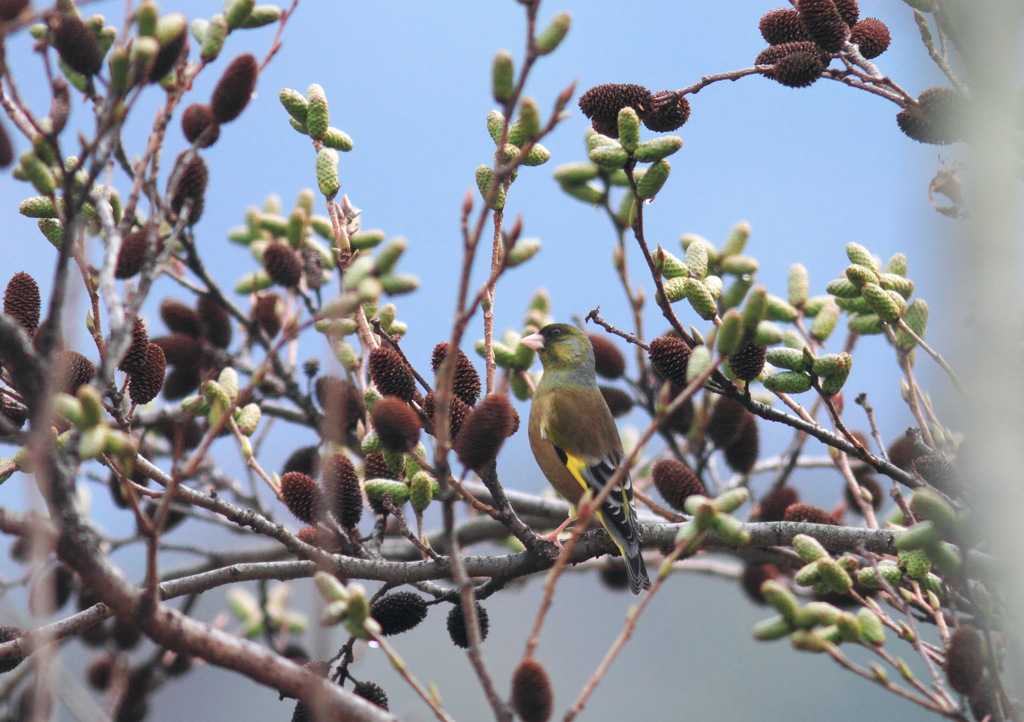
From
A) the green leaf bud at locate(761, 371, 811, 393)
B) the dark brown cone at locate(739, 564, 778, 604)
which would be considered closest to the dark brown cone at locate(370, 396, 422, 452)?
the green leaf bud at locate(761, 371, 811, 393)

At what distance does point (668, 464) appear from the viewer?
2807mm

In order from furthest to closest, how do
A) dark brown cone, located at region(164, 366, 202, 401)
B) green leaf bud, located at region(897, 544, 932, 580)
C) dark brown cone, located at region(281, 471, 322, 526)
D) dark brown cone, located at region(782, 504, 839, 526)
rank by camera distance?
dark brown cone, located at region(164, 366, 202, 401) < dark brown cone, located at region(782, 504, 839, 526) < dark brown cone, located at region(281, 471, 322, 526) < green leaf bud, located at region(897, 544, 932, 580)

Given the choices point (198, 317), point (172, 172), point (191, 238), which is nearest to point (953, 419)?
point (172, 172)

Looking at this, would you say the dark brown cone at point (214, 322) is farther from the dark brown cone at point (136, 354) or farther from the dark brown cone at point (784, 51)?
the dark brown cone at point (784, 51)

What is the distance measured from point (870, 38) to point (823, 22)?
0.87 ft

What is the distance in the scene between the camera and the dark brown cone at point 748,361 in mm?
2170

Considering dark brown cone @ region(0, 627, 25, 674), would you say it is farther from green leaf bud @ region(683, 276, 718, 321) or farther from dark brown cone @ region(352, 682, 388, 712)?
green leaf bud @ region(683, 276, 718, 321)

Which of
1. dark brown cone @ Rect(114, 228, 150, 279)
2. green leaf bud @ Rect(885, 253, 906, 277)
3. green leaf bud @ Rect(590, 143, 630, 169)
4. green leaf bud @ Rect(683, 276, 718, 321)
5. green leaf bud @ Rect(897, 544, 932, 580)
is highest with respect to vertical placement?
green leaf bud @ Rect(590, 143, 630, 169)

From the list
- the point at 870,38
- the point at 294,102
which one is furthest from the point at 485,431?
the point at 870,38

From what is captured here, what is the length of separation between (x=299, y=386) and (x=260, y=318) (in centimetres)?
34

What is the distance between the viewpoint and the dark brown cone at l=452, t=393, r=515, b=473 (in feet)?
5.22

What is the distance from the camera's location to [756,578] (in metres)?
3.48

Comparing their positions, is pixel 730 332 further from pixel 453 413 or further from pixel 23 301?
pixel 23 301

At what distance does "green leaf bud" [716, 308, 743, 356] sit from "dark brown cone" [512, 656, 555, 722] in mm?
604
